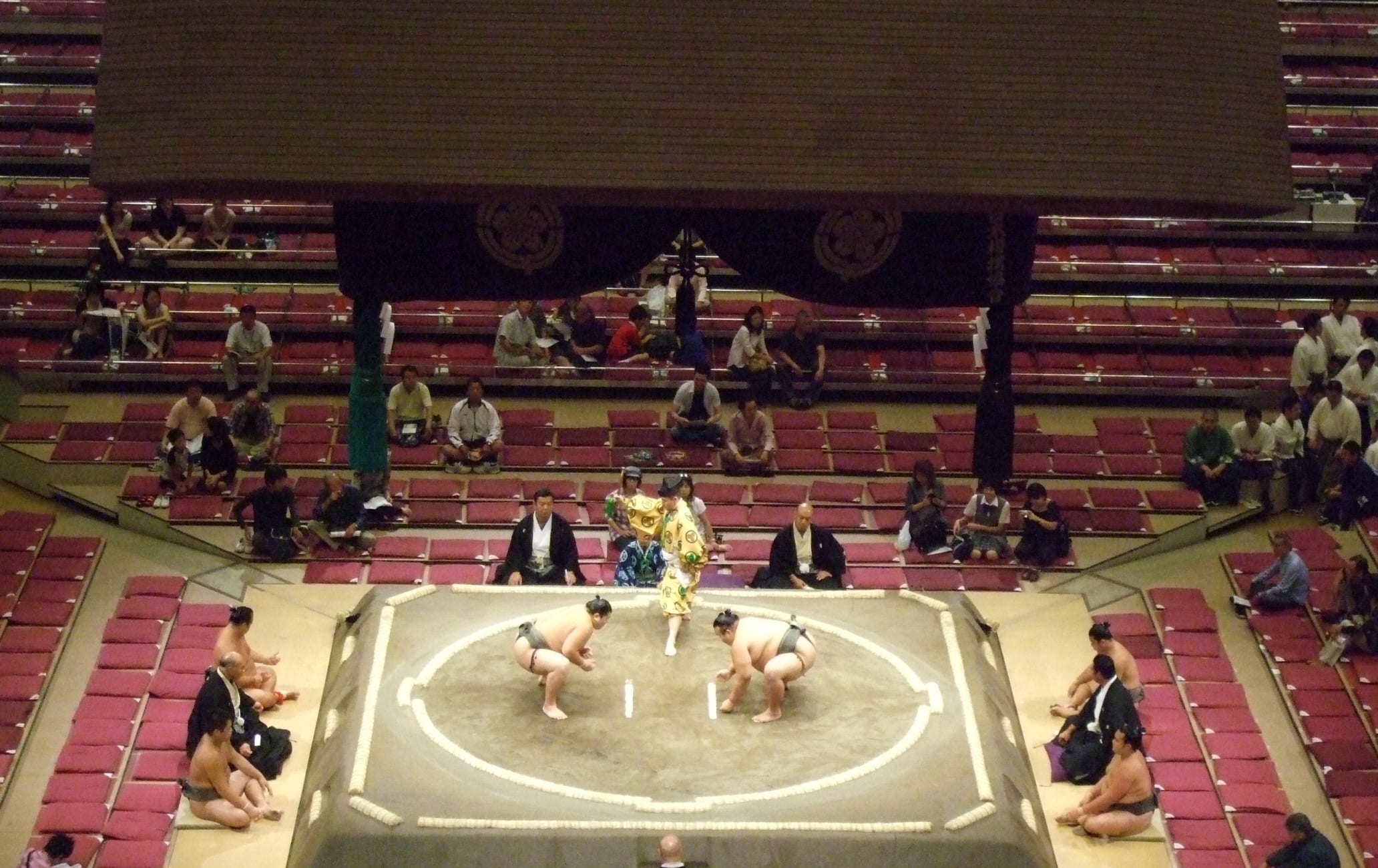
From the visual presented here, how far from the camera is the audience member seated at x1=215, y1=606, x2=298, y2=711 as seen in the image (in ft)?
28.1

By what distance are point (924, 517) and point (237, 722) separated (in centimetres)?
353

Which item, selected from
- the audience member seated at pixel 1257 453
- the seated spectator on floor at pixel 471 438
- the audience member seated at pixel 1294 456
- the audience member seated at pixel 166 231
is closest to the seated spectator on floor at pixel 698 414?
the seated spectator on floor at pixel 471 438

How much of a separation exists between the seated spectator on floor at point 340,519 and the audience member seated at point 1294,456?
460 cm

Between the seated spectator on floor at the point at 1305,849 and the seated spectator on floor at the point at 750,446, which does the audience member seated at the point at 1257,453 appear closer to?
the seated spectator on floor at the point at 750,446

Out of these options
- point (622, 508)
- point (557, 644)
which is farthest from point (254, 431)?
point (557, 644)

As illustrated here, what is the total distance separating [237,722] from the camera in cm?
838

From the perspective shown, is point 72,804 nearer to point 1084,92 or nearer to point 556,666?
point 556,666

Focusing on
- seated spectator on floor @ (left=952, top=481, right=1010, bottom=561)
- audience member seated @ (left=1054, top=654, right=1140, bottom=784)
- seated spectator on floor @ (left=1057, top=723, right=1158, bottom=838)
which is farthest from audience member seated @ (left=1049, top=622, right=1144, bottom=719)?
seated spectator on floor @ (left=952, top=481, right=1010, bottom=561)

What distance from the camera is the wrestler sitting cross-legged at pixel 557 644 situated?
27.2ft

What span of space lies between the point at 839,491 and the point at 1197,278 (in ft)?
9.80

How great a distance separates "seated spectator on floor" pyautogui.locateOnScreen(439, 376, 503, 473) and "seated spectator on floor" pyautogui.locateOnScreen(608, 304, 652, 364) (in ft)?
3.23

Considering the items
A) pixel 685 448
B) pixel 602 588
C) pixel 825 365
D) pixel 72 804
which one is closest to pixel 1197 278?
pixel 825 365

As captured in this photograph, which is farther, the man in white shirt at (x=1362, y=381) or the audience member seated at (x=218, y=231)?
the audience member seated at (x=218, y=231)

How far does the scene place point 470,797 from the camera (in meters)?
7.68
